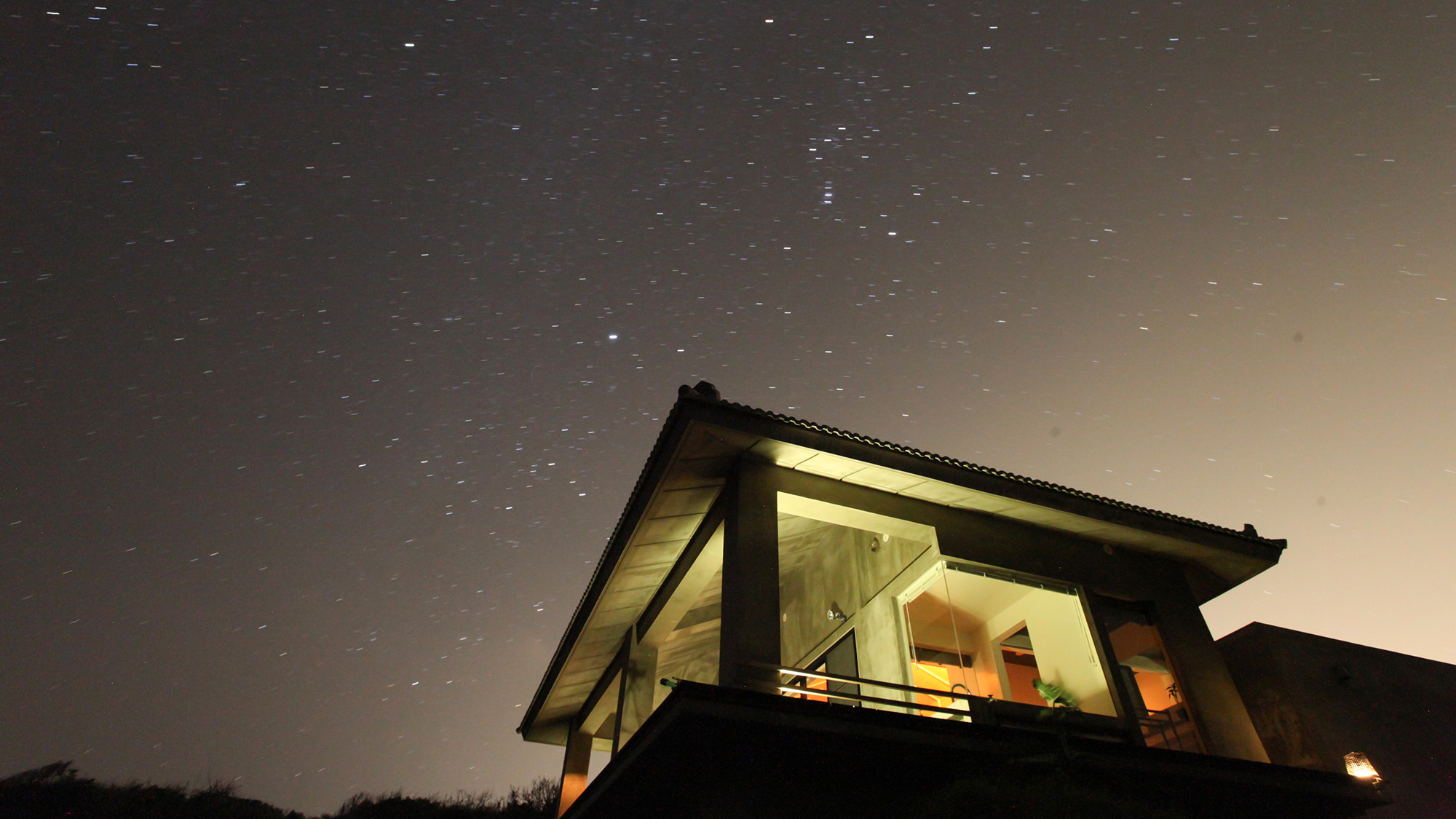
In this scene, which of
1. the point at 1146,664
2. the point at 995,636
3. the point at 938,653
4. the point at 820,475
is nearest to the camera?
the point at 820,475

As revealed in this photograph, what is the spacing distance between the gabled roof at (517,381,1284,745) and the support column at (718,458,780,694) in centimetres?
34

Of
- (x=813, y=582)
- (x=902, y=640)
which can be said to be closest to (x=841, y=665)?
(x=813, y=582)

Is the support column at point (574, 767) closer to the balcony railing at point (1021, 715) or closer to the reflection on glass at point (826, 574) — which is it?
the reflection on glass at point (826, 574)

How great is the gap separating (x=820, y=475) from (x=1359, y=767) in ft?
25.0

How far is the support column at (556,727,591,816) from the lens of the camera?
1425 centimetres

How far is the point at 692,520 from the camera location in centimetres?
915

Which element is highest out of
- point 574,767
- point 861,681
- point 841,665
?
point 841,665

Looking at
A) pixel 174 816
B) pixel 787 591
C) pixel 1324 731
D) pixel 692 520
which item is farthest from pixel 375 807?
pixel 1324 731

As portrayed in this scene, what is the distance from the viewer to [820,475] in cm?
847

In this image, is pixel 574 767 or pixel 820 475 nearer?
pixel 820 475

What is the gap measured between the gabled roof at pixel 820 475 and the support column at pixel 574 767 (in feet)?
14.4

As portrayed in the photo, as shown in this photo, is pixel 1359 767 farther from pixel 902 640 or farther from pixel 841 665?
pixel 841 665

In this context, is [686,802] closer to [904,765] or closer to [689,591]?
[904,765]

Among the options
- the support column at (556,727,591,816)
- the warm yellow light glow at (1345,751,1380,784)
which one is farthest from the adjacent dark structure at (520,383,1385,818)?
the support column at (556,727,591,816)
